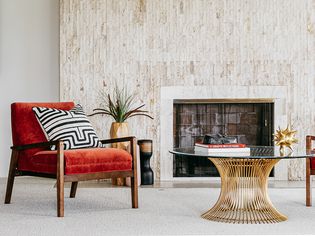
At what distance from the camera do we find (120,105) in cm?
579

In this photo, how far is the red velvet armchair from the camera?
3918mm

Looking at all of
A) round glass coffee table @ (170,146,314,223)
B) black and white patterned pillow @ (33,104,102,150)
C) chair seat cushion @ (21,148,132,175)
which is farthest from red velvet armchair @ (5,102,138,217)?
round glass coffee table @ (170,146,314,223)

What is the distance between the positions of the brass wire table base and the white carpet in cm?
15

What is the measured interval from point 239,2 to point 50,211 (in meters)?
3.04

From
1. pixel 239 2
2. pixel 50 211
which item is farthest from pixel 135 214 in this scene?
pixel 239 2

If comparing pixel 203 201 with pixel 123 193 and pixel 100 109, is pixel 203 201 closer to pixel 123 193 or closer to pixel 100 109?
pixel 123 193

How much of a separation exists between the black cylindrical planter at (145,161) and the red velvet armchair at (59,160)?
4.25ft

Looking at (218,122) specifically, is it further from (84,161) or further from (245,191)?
(84,161)

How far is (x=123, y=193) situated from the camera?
16.6ft

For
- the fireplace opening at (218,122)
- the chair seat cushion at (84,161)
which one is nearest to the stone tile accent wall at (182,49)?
the fireplace opening at (218,122)

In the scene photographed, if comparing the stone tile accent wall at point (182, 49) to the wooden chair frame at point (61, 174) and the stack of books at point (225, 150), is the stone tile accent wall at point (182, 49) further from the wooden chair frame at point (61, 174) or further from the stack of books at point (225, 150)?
the stack of books at point (225, 150)

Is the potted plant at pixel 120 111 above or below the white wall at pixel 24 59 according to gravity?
below

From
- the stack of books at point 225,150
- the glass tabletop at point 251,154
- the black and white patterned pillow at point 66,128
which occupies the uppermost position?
the black and white patterned pillow at point 66,128

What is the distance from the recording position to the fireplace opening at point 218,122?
20.1 feet
